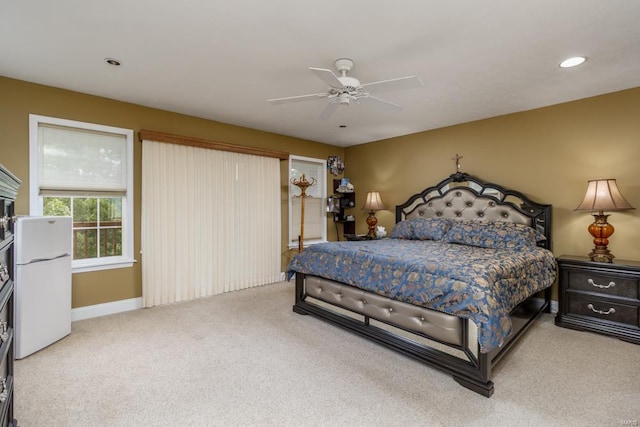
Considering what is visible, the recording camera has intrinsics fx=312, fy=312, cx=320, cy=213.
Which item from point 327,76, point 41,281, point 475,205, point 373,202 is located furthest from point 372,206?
point 41,281

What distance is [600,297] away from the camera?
301cm

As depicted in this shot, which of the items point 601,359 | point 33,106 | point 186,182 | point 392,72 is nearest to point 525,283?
point 601,359

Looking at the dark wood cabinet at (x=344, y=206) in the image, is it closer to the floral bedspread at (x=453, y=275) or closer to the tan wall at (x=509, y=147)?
the tan wall at (x=509, y=147)

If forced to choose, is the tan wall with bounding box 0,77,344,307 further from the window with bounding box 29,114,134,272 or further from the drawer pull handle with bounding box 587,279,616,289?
the drawer pull handle with bounding box 587,279,616,289

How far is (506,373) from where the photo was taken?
2291mm

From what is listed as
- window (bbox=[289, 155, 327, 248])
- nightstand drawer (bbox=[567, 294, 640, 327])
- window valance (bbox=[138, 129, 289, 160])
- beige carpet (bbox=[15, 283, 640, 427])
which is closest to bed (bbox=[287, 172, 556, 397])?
beige carpet (bbox=[15, 283, 640, 427])

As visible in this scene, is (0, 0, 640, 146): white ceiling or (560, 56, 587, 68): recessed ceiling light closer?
(0, 0, 640, 146): white ceiling

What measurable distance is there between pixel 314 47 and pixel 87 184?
9.56 feet

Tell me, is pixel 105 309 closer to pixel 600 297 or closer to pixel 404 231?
pixel 404 231

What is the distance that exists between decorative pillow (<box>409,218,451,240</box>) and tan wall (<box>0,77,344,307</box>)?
2.37m

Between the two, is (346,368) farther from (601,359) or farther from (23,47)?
(23,47)

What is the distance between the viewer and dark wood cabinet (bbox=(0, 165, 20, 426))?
119 centimetres

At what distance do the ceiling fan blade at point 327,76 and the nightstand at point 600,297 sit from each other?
2938 mm

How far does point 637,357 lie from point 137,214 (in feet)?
16.6
